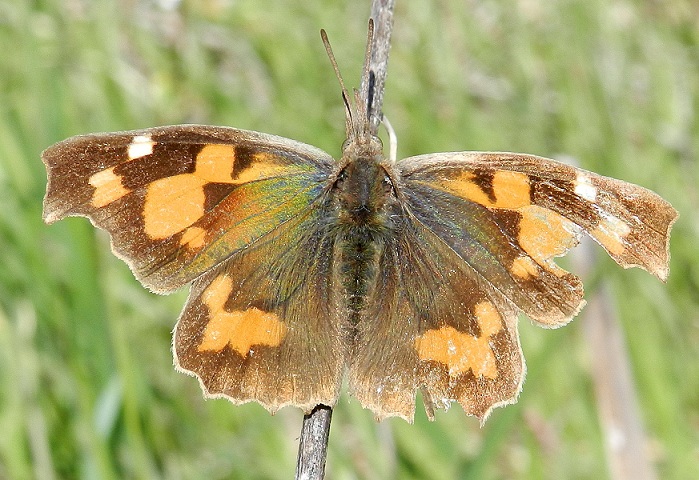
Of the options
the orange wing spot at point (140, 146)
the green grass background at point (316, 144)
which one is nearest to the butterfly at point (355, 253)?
the orange wing spot at point (140, 146)

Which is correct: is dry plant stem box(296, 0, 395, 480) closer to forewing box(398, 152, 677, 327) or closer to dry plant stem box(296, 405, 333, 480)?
dry plant stem box(296, 405, 333, 480)

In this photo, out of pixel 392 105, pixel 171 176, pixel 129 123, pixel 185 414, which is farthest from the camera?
pixel 392 105

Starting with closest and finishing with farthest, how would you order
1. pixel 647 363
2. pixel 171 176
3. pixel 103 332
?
1. pixel 171 176
2. pixel 103 332
3. pixel 647 363

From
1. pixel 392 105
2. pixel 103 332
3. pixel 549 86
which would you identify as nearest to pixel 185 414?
pixel 103 332

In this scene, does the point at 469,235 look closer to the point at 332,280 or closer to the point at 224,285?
the point at 332,280

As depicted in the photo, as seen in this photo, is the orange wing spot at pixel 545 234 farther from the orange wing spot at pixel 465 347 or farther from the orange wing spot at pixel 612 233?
the orange wing spot at pixel 465 347

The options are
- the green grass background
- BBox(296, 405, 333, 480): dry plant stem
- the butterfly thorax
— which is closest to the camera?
BBox(296, 405, 333, 480): dry plant stem

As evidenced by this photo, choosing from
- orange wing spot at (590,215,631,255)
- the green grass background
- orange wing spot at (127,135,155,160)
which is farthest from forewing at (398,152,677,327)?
orange wing spot at (127,135,155,160)
